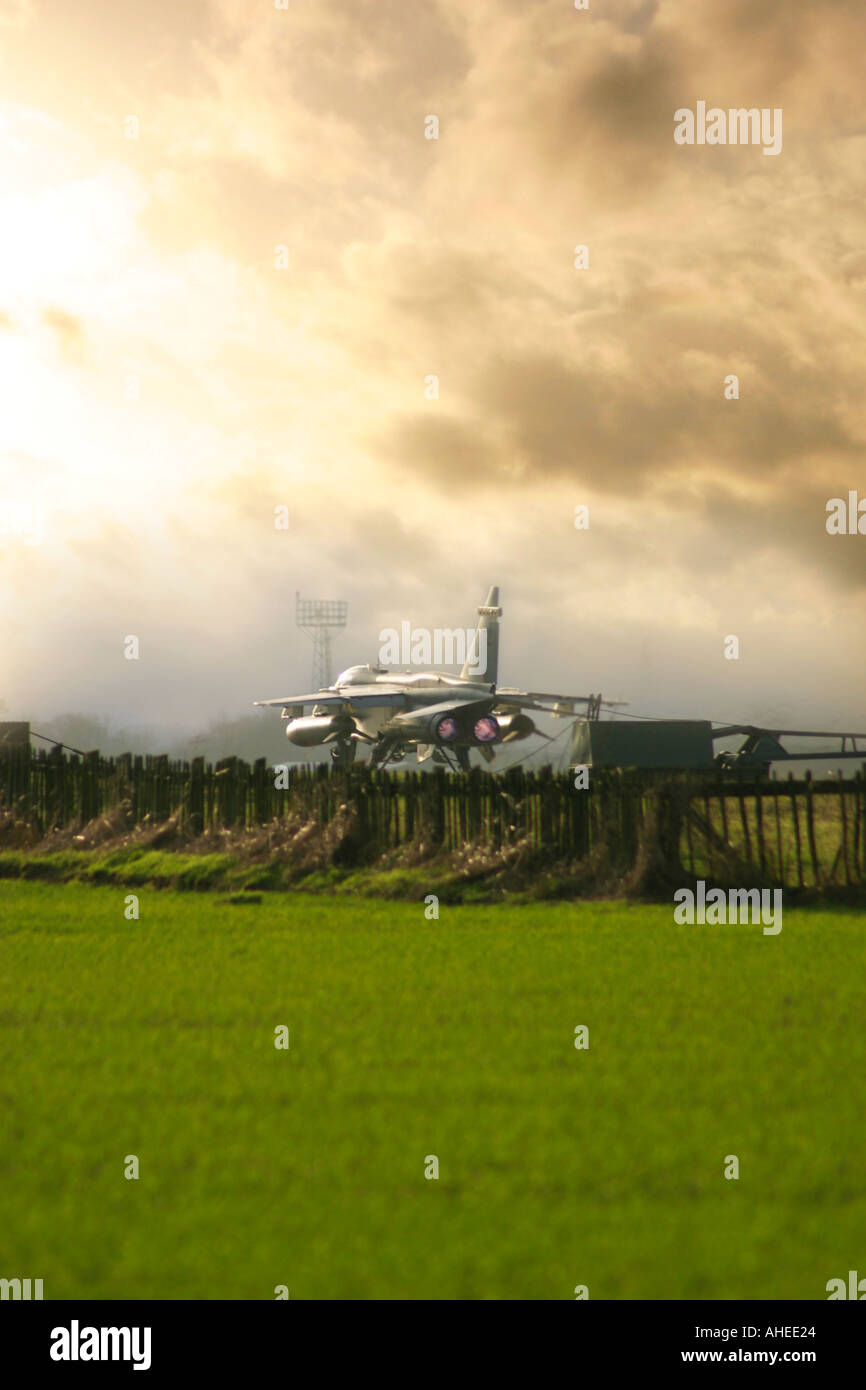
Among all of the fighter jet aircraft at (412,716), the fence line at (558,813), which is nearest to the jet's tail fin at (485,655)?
the fighter jet aircraft at (412,716)

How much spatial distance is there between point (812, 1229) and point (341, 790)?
14.3 metres

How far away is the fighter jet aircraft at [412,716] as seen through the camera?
1563 inches

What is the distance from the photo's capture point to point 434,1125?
5.63 meters

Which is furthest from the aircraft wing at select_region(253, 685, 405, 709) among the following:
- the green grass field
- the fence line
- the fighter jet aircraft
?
the green grass field

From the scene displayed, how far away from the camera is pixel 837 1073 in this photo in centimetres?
670

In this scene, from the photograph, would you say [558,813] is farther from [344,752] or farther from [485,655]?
[485,655]

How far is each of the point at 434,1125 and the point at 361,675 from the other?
41.6 metres

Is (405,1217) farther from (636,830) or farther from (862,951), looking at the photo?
(636,830)

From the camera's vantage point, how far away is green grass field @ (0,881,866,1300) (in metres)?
4.18

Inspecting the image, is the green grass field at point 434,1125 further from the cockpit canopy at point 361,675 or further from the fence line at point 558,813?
the cockpit canopy at point 361,675

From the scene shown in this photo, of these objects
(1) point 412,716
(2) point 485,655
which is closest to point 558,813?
(1) point 412,716

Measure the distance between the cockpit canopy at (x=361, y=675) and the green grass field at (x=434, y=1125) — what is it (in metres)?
35.9

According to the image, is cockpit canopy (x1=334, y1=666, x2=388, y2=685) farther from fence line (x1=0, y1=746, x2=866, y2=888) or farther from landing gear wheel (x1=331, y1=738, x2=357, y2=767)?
fence line (x1=0, y1=746, x2=866, y2=888)

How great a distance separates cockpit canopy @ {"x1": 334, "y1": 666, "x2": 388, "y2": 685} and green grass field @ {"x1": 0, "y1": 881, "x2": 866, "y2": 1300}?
3590cm
